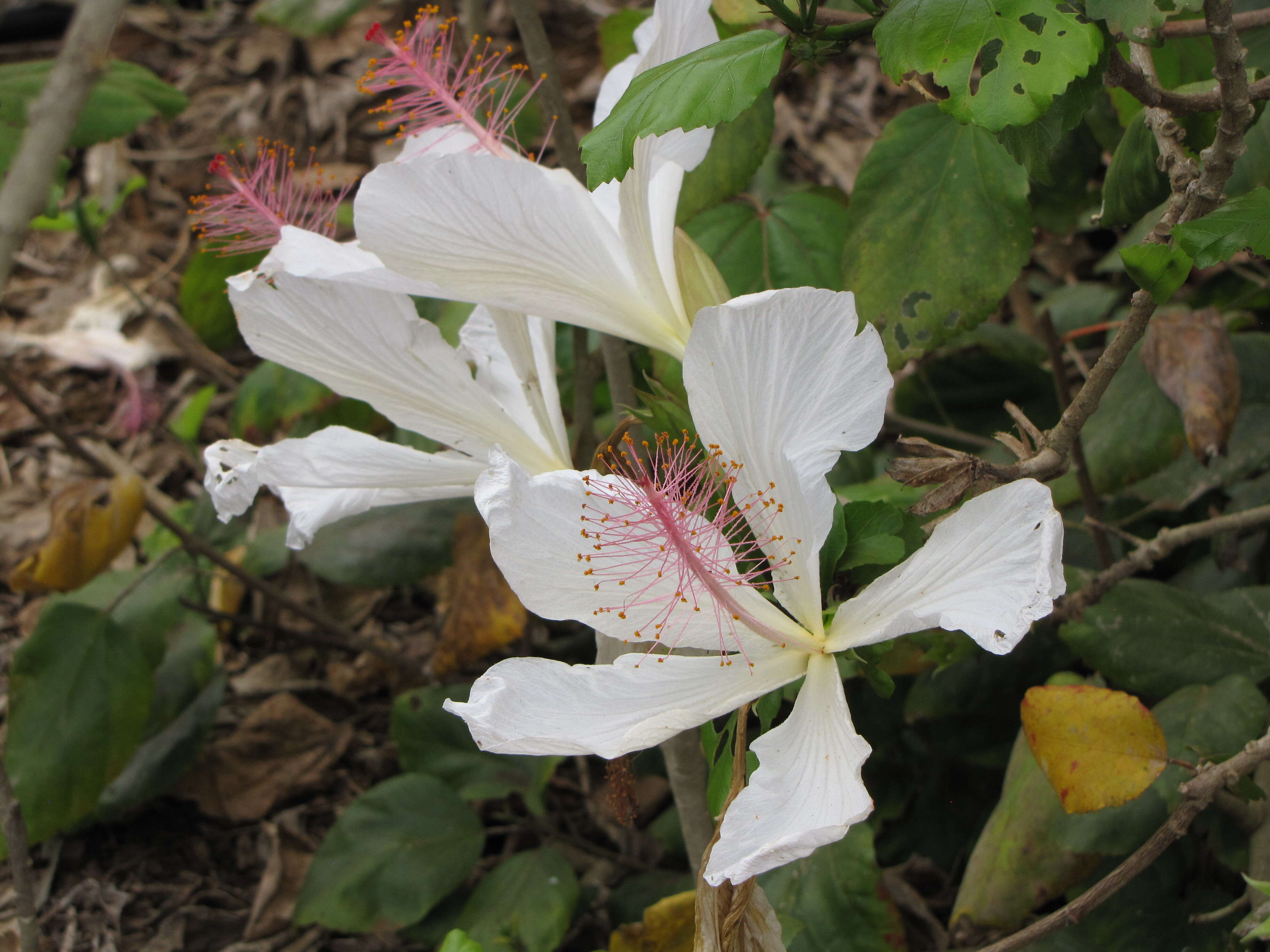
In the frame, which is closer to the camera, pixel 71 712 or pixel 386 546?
pixel 71 712

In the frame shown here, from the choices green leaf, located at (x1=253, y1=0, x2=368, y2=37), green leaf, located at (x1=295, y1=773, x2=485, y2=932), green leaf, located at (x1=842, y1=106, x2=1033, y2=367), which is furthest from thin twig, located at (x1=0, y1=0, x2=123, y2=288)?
green leaf, located at (x1=253, y1=0, x2=368, y2=37)

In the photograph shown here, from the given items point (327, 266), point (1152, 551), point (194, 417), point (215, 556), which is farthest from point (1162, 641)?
point (194, 417)

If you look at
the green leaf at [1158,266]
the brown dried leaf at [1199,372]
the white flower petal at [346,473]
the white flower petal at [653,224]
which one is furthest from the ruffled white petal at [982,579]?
the brown dried leaf at [1199,372]

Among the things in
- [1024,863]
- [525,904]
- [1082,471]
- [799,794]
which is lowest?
[525,904]

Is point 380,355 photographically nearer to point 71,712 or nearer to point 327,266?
point 327,266

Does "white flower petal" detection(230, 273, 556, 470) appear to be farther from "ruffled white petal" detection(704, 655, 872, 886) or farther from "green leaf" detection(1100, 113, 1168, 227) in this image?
"green leaf" detection(1100, 113, 1168, 227)

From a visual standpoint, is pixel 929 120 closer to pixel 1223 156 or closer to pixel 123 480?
pixel 1223 156
